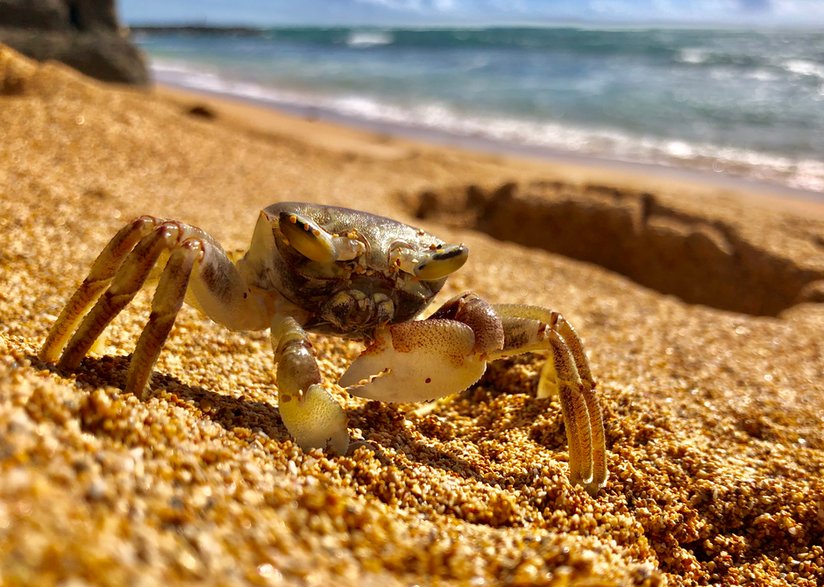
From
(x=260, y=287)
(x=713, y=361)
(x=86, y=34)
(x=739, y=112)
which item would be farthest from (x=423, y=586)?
(x=739, y=112)

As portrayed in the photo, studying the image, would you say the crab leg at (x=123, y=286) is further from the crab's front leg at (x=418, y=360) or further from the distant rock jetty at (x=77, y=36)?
the distant rock jetty at (x=77, y=36)

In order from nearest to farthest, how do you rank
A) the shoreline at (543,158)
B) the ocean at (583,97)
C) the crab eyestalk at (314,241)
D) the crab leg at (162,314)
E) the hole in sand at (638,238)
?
the crab leg at (162,314)
the crab eyestalk at (314,241)
the hole in sand at (638,238)
the shoreline at (543,158)
the ocean at (583,97)

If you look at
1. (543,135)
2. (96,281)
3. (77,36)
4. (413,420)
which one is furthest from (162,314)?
(543,135)

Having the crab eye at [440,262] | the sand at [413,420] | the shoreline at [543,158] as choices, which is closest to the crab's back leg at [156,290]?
the sand at [413,420]

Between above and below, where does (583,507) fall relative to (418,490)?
below

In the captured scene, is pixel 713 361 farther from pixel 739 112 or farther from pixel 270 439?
pixel 739 112
